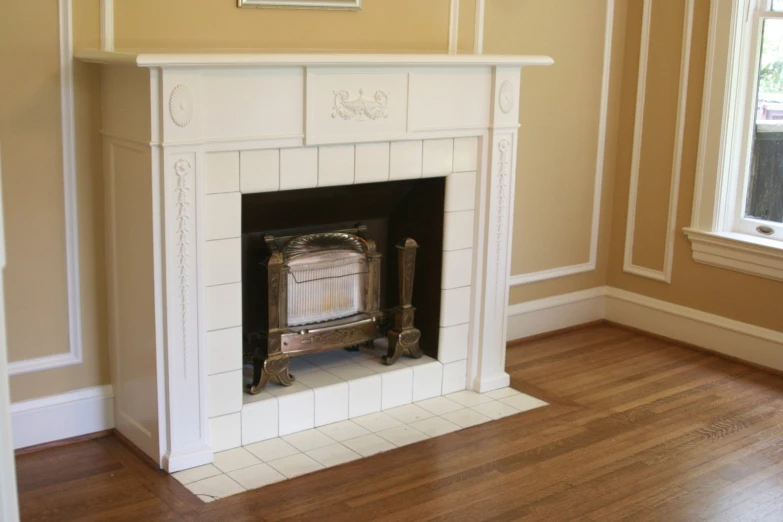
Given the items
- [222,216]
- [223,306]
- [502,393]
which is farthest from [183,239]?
[502,393]

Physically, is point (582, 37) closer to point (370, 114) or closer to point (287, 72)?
point (370, 114)

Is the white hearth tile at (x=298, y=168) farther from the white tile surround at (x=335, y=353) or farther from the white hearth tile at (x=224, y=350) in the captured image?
the white hearth tile at (x=224, y=350)

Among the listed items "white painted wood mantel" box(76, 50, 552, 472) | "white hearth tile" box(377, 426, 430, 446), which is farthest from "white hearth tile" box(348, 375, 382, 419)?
"white painted wood mantel" box(76, 50, 552, 472)

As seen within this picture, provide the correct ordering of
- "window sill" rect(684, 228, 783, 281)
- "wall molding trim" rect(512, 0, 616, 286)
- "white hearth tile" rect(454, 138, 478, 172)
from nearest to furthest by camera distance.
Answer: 1. "white hearth tile" rect(454, 138, 478, 172)
2. "window sill" rect(684, 228, 783, 281)
3. "wall molding trim" rect(512, 0, 616, 286)

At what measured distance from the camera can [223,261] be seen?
3018mm

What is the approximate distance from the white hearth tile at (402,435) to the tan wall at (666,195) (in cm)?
177

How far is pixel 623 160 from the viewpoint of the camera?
15.1ft

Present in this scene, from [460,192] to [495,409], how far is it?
2.78 feet

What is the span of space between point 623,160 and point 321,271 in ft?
Result: 6.20

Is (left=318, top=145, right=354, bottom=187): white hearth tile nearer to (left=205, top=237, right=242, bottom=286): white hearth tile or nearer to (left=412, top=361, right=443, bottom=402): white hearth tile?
(left=205, top=237, right=242, bottom=286): white hearth tile

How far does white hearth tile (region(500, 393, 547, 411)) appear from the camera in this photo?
3.64m

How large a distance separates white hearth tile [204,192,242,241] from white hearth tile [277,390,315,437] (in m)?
0.64

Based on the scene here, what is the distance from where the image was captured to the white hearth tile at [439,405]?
358cm

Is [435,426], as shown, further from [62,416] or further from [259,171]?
[62,416]
